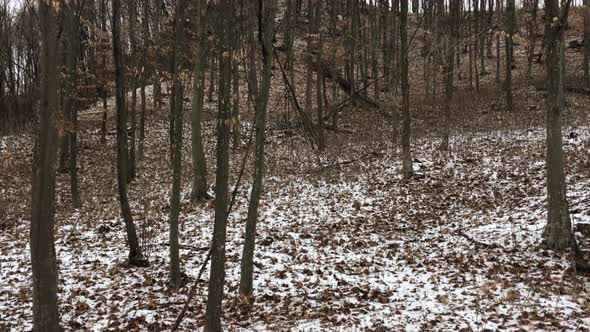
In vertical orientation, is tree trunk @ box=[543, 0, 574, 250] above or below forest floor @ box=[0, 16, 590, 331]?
above

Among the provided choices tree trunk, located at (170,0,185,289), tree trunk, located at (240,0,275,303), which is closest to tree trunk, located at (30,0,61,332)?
tree trunk, located at (240,0,275,303)

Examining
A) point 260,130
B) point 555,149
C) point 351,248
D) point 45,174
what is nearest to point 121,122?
point 260,130

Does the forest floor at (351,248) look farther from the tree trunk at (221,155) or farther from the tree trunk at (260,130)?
the tree trunk at (221,155)

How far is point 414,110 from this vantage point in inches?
1136

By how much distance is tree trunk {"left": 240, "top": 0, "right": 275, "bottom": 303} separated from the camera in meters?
5.30

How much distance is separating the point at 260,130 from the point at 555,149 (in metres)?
5.28

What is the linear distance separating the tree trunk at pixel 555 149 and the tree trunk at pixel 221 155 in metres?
5.68

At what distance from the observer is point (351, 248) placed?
29.9 feet

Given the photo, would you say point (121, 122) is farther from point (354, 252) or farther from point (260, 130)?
point (354, 252)

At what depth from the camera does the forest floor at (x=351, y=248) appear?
6109 millimetres

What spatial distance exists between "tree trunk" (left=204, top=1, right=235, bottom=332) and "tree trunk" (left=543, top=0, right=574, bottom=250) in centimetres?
568

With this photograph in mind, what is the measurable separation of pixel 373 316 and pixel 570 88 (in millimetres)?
27177

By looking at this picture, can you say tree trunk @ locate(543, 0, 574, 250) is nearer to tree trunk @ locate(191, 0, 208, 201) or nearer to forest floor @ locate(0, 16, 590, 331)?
forest floor @ locate(0, 16, 590, 331)

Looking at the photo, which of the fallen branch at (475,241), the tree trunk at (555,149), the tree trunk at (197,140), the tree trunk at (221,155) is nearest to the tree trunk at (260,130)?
the tree trunk at (221,155)
